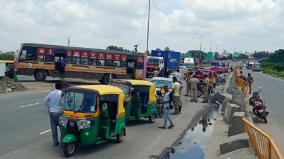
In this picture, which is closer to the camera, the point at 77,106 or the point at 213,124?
the point at 77,106

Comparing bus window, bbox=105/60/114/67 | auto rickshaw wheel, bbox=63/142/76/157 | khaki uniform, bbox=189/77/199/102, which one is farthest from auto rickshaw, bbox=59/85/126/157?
bus window, bbox=105/60/114/67

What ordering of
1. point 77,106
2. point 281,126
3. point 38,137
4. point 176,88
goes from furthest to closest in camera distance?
point 176,88 → point 281,126 → point 38,137 → point 77,106

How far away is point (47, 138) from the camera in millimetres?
15336

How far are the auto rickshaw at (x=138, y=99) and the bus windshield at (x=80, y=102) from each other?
508 cm

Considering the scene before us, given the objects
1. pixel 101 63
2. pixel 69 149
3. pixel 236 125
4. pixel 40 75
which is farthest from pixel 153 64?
pixel 69 149

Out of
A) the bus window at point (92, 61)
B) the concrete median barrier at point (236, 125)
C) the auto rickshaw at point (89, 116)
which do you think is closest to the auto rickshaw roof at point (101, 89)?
the auto rickshaw at point (89, 116)

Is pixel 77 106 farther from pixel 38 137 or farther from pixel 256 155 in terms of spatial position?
pixel 256 155

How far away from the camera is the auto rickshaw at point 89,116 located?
1302 centimetres

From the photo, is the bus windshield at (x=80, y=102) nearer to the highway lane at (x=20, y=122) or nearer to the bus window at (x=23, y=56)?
the highway lane at (x=20, y=122)

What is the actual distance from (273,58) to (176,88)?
166707 mm

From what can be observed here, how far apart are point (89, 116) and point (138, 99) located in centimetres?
633

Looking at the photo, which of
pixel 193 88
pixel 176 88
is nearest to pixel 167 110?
pixel 176 88

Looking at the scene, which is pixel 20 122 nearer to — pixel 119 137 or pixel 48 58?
pixel 119 137

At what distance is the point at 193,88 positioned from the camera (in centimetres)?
3183
